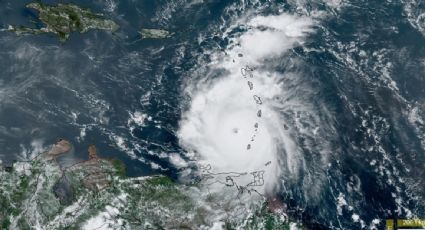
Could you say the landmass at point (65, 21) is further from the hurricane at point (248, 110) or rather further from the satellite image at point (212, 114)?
the hurricane at point (248, 110)

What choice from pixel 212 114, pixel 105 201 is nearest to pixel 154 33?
pixel 212 114

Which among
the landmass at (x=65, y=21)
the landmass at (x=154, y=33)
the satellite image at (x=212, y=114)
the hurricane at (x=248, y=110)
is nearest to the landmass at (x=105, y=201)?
the satellite image at (x=212, y=114)

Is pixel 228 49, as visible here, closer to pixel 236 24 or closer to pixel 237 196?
pixel 236 24

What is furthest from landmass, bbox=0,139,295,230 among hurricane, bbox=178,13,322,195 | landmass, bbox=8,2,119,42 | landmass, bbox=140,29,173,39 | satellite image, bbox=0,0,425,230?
landmass, bbox=140,29,173,39

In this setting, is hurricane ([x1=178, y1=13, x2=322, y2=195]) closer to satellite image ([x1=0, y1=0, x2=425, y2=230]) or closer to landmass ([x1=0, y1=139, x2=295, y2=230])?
satellite image ([x1=0, y1=0, x2=425, y2=230])

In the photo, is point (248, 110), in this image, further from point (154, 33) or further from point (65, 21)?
point (65, 21)

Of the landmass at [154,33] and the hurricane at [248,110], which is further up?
the landmass at [154,33]
